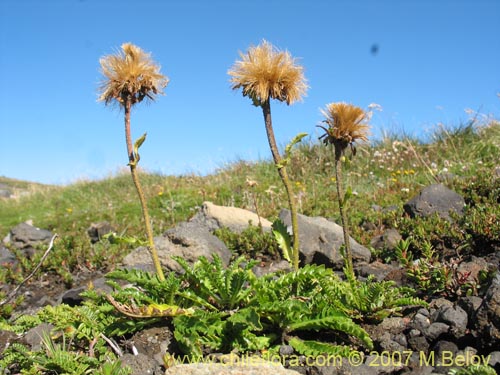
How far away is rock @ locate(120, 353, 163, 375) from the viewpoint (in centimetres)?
298

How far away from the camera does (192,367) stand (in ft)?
9.03

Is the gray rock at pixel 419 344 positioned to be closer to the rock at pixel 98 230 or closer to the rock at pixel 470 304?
the rock at pixel 470 304

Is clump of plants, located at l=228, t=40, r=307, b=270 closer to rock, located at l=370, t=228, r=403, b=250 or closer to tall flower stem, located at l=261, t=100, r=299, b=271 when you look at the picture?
tall flower stem, located at l=261, t=100, r=299, b=271

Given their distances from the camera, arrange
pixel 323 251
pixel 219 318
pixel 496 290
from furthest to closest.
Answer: pixel 323 251 → pixel 219 318 → pixel 496 290

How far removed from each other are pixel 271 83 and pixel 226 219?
365 centimetres

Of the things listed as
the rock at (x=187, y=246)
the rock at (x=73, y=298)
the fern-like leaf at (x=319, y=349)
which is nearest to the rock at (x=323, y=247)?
the rock at (x=187, y=246)

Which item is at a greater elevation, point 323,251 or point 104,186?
point 104,186

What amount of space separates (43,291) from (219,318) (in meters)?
3.58

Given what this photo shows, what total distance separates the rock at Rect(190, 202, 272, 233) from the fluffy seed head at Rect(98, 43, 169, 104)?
327cm

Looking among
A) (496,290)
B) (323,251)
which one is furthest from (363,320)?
(323,251)

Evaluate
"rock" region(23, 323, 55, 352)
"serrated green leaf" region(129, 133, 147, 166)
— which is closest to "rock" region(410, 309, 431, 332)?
"serrated green leaf" region(129, 133, 147, 166)

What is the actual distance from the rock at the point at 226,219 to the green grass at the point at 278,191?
14.8 inches

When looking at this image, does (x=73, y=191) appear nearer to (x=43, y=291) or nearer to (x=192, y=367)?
(x=43, y=291)

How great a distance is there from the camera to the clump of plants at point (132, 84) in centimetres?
346
